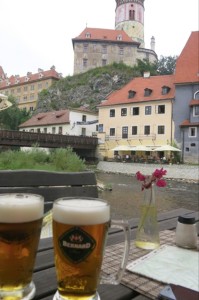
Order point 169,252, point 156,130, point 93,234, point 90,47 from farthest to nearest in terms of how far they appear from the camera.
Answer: point 90,47, point 156,130, point 169,252, point 93,234

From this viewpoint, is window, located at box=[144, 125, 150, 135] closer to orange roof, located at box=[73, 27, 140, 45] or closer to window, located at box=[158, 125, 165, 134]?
window, located at box=[158, 125, 165, 134]

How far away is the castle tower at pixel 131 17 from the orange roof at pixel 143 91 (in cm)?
2628

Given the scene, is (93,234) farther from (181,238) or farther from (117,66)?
(117,66)

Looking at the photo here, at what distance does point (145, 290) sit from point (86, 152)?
1376 inches

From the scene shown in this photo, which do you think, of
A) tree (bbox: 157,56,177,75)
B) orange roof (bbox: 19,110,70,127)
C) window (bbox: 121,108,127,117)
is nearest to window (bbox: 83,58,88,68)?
tree (bbox: 157,56,177,75)

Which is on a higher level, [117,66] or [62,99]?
[117,66]

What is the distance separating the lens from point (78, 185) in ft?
9.11

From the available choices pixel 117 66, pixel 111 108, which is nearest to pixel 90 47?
pixel 117 66

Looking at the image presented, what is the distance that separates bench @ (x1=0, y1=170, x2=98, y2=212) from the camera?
2.31 metres

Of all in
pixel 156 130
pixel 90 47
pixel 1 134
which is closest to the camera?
pixel 1 134

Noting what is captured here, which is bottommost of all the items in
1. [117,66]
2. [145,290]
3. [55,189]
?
[145,290]

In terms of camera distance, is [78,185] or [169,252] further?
[78,185]

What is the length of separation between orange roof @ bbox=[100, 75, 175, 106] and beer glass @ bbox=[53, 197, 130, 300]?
31.7 m

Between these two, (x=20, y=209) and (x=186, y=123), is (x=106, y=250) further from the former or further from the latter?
(x=186, y=123)
